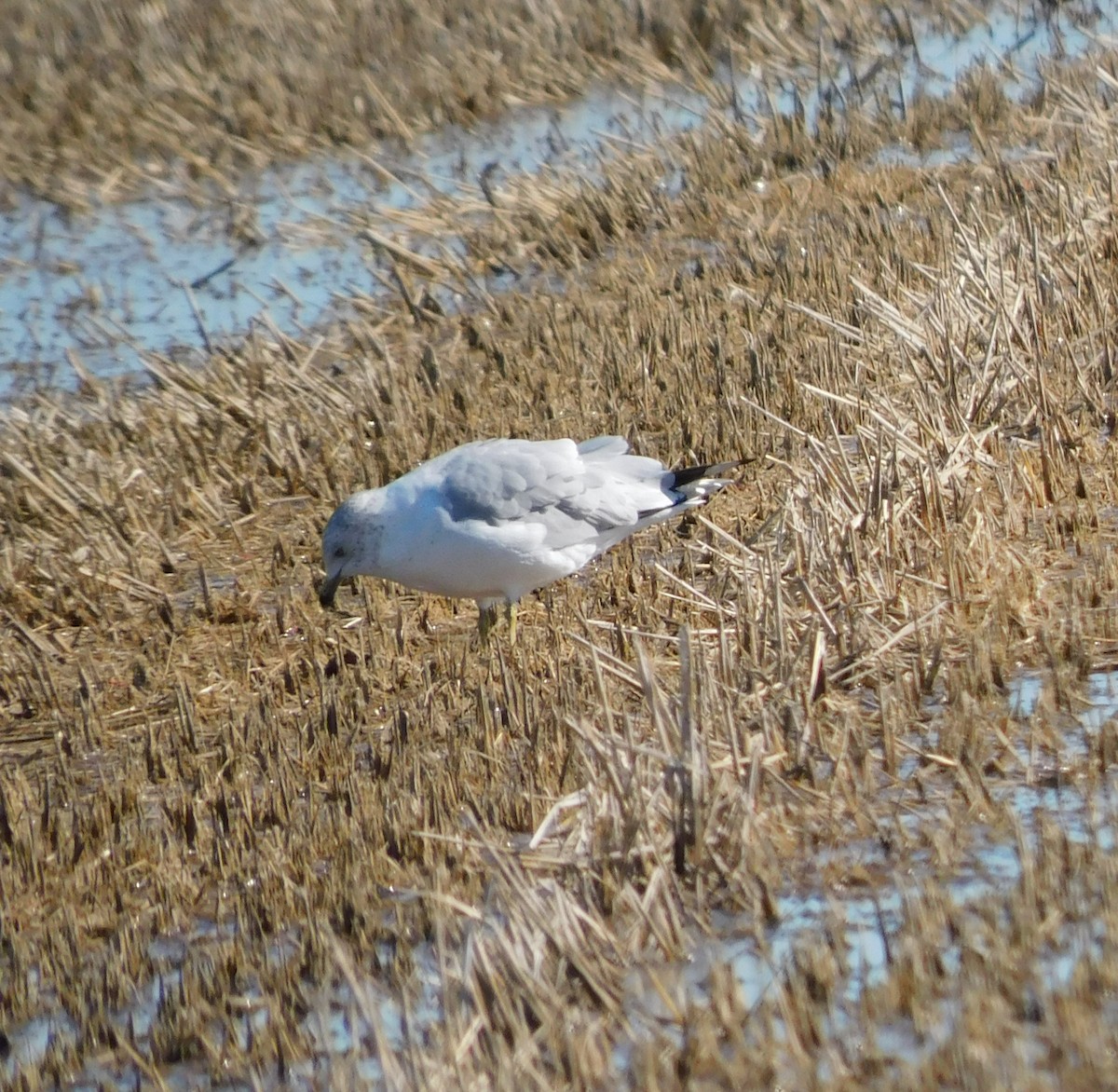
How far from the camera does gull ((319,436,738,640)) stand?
582 centimetres

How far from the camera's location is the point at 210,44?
13680mm

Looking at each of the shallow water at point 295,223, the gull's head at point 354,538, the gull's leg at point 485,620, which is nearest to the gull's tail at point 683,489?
the gull's leg at point 485,620

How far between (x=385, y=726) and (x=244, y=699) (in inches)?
26.0

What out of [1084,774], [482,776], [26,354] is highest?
[1084,774]

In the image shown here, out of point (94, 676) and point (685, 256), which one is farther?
point (685, 256)

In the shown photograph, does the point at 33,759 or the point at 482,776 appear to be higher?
the point at 482,776

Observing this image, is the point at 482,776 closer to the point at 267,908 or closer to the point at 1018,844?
the point at 267,908

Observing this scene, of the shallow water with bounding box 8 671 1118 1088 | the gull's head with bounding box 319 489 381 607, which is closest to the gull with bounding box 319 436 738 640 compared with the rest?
the gull's head with bounding box 319 489 381 607

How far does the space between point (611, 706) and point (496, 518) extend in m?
1.20

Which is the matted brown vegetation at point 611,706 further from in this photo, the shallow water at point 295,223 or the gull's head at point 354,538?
the shallow water at point 295,223

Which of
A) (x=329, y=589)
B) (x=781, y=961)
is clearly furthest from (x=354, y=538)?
(x=781, y=961)

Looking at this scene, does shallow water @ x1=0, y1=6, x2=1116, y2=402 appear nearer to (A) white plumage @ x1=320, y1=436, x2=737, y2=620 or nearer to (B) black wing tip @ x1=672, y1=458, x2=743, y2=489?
(A) white plumage @ x1=320, y1=436, x2=737, y2=620

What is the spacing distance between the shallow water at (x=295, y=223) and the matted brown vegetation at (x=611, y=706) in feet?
3.37

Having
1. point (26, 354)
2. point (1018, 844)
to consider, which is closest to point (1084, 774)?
point (1018, 844)
